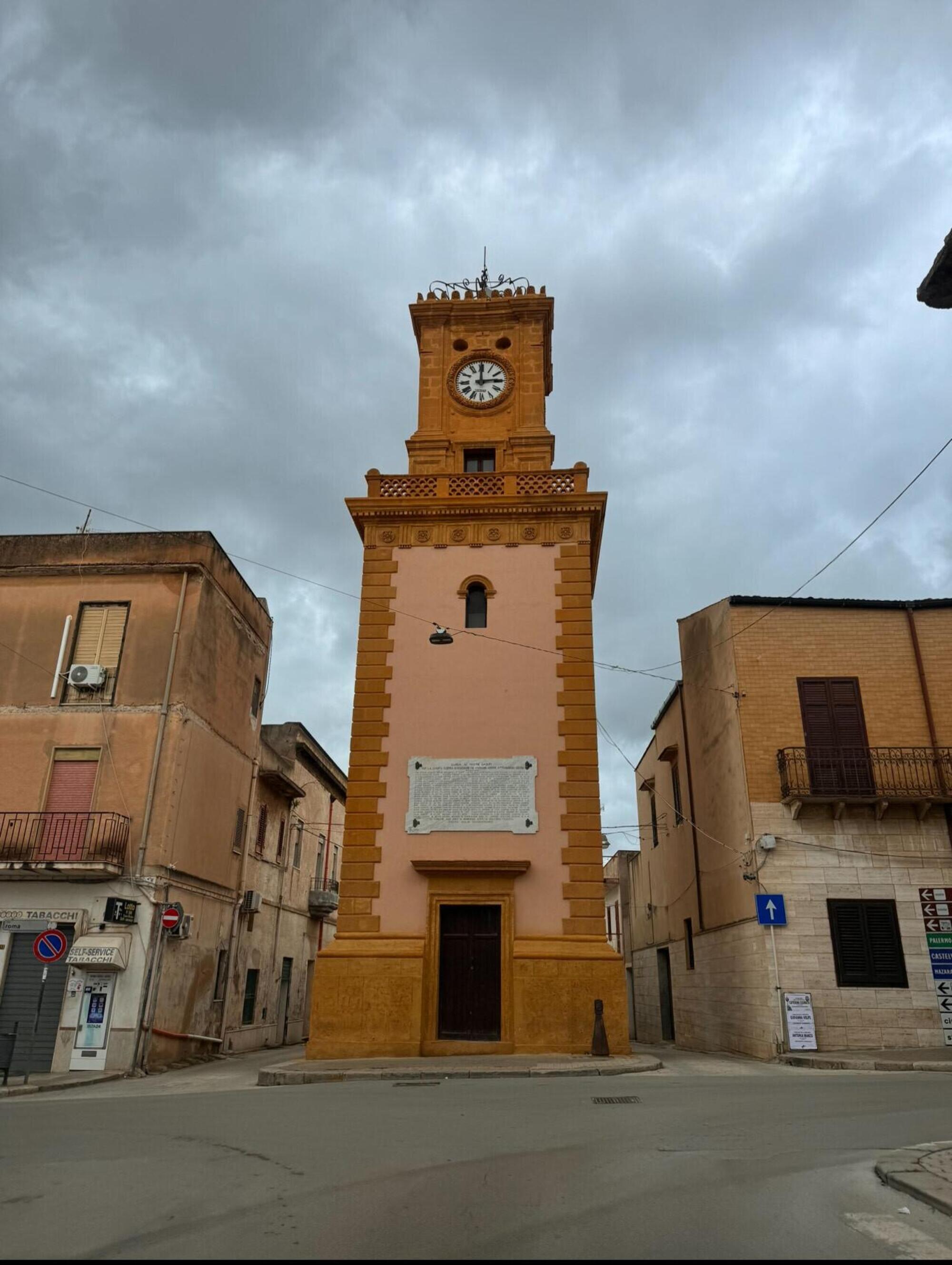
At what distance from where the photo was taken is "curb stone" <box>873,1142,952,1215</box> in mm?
5555

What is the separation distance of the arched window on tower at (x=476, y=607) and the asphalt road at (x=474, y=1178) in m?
9.84

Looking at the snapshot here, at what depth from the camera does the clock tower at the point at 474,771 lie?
15883 mm

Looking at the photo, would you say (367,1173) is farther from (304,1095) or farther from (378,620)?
(378,620)

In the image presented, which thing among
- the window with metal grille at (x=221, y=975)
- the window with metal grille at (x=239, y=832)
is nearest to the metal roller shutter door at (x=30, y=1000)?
the window with metal grille at (x=221, y=975)

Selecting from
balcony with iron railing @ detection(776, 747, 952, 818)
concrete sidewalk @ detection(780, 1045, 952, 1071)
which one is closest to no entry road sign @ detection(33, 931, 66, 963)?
concrete sidewalk @ detection(780, 1045, 952, 1071)

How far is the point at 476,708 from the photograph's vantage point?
1797cm

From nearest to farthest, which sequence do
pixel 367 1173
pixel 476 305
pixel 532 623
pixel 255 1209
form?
1. pixel 255 1209
2. pixel 367 1173
3. pixel 532 623
4. pixel 476 305

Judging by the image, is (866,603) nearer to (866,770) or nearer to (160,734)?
(866,770)

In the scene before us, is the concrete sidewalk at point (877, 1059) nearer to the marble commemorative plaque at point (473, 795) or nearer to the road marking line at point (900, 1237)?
the marble commemorative plaque at point (473, 795)

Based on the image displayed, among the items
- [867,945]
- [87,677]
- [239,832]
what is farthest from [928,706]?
[87,677]

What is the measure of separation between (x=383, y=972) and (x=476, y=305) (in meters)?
15.7

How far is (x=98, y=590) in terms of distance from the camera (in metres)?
20.7

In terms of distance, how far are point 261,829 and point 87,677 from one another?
26.0 feet

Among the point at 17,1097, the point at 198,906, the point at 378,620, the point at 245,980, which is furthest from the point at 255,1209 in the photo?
the point at 245,980
